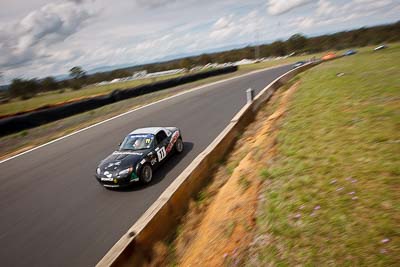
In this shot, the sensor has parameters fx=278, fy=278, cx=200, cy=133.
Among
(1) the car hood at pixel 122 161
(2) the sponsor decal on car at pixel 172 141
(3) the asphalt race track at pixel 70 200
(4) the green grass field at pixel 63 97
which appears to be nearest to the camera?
(3) the asphalt race track at pixel 70 200

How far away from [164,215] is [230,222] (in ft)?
4.41

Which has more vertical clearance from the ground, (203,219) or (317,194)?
(317,194)

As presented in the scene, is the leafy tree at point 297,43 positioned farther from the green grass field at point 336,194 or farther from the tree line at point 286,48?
the green grass field at point 336,194

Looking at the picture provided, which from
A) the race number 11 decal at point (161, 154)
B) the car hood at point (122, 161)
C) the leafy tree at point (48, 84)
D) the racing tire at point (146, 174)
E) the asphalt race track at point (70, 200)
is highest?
the leafy tree at point (48, 84)

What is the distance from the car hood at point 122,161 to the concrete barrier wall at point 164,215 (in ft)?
6.03

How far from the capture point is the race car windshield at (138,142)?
868cm

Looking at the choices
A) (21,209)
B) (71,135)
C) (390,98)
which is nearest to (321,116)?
(390,98)

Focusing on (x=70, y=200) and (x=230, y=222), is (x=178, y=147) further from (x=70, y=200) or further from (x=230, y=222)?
(x=230, y=222)

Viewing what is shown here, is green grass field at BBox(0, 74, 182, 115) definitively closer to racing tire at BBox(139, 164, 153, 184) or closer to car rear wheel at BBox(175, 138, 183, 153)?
car rear wheel at BBox(175, 138, 183, 153)

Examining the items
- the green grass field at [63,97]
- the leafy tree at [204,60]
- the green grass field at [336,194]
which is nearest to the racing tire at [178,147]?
the green grass field at [336,194]

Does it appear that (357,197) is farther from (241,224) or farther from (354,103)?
(354,103)

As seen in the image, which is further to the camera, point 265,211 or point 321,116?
point 321,116

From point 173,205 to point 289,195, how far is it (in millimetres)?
2349

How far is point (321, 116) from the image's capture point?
8336 mm
